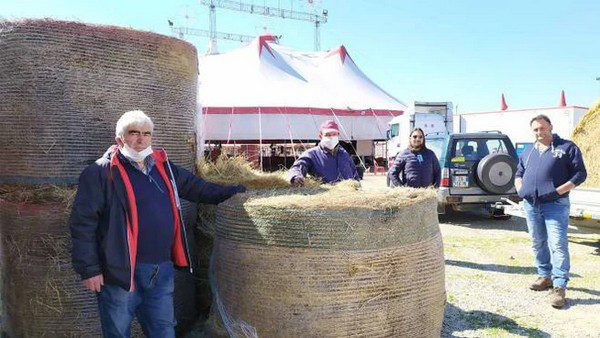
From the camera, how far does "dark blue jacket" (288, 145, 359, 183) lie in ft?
14.3

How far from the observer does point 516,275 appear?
18.0 feet

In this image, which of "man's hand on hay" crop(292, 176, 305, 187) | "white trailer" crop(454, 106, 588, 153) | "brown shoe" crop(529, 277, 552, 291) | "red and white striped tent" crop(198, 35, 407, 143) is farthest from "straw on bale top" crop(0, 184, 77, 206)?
"white trailer" crop(454, 106, 588, 153)

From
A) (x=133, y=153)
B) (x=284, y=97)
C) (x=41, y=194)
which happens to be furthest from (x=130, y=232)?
(x=284, y=97)

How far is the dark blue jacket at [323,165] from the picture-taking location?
435 cm

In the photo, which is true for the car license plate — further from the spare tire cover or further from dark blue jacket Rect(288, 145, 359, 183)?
dark blue jacket Rect(288, 145, 359, 183)

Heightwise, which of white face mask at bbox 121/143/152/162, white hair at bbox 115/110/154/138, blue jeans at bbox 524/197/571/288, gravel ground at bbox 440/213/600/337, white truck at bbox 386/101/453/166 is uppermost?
white truck at bbox 386/101/453/166

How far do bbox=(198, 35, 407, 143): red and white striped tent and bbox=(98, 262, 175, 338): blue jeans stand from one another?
12.8 m

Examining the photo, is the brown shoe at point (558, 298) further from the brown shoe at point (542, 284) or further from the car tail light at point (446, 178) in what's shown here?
the car tail light at point (446, 178)

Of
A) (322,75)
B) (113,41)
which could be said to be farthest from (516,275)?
(322,75)

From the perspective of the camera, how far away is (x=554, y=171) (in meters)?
4.56

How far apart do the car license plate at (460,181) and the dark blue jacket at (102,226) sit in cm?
756

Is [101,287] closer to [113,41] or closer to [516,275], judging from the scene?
[113,41]

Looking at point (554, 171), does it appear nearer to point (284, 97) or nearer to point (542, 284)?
point (542, 284)

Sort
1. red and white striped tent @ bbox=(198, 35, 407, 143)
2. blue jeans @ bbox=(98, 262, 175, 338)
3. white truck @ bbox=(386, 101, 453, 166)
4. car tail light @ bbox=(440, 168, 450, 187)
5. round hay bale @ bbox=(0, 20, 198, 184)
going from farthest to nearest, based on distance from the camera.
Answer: red and white striped tent @ bbox=(198, 35, 407, 143) → white truck @ bbox=(386, 101, 453, 166) → car tail light @ bbox=(440, 168, 450, 187) → round hay bale @ bbox=(0, 20, 198, 184) → blue jeans @ bbox=(98, 262, 175, 338)
